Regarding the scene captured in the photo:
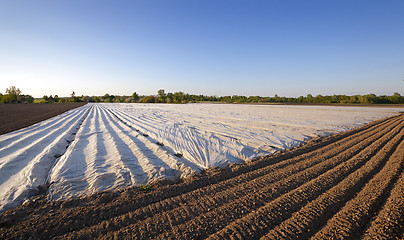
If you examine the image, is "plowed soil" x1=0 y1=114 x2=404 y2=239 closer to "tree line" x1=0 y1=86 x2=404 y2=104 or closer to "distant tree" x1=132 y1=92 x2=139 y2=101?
"tree line" x1=0 y1=86 x2=404 y2=104

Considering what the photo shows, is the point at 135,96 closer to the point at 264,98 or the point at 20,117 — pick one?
the point at 264,98

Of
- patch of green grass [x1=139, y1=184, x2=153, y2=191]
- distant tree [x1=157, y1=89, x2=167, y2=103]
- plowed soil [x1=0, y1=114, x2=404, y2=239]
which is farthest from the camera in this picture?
distant tree [x1=157, y1=89, x2=167, y2=103]

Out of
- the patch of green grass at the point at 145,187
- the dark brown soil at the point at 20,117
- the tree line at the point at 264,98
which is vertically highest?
the tree line at the point at 264,98

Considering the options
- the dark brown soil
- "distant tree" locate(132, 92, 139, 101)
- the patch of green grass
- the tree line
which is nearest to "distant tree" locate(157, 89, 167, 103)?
the tree line

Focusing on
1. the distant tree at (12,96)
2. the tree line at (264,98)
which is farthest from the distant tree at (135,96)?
the distant tree at (12,96)

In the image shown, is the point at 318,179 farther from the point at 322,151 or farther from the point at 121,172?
the point at 121,172

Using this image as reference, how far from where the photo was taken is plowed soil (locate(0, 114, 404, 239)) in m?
1.68

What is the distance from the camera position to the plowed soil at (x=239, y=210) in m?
1.68

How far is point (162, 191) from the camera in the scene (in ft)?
8.21

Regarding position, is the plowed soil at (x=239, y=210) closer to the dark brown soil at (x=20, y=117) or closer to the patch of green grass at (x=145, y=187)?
the patch of green grass at (x=145, y=187)

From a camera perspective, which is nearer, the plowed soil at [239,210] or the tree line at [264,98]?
the plowed soil at [239,210]

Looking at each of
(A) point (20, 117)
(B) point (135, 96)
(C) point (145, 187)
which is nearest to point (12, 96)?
(B) point (135, 96)

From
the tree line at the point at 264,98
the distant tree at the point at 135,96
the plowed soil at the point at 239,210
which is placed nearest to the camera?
the plowed soil at the point at 239,210

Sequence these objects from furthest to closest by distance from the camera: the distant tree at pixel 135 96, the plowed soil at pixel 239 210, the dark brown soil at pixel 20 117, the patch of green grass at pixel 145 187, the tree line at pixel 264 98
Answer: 1. the distant tree at pixel 135 96
2. the tree line at pixel 264 98
3. the dark brown soil at pixel 20 117
4. the patch of green grass at pixel 145 187
5. the plowed soil at pixel 239 210
